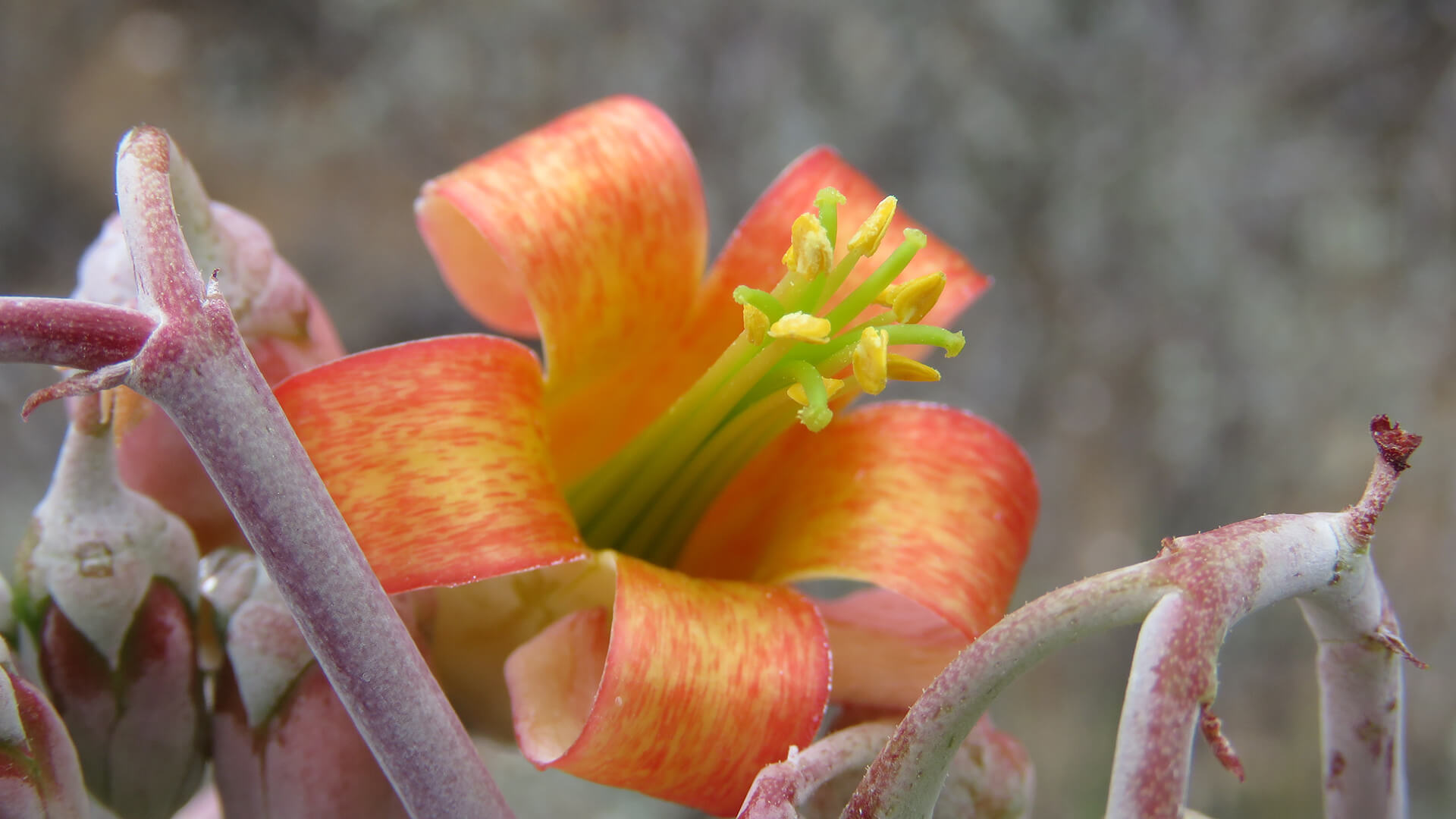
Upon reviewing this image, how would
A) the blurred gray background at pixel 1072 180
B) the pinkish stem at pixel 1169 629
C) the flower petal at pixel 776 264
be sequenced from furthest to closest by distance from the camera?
the blurred gray background at pixel 1072 180, the flower petal at pixel 776 264, the pinkish stem at pixel 1169 629

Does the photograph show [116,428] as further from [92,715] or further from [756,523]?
[756,523]

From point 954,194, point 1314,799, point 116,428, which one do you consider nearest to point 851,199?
point 116,428

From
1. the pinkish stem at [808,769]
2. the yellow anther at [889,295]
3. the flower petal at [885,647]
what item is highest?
the yellow anther at [889,295]

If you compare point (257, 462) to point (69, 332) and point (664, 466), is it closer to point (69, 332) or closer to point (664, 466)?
point (69, 332)

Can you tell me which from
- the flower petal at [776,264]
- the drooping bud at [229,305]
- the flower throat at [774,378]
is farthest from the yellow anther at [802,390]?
the drooping bud at [229,305]

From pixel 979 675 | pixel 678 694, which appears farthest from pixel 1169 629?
pixel 678 694

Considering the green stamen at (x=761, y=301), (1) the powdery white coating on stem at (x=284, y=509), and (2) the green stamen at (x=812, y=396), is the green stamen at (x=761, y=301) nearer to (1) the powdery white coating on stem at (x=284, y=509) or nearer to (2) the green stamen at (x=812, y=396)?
(2) the green stamen at (x=812, y=396)

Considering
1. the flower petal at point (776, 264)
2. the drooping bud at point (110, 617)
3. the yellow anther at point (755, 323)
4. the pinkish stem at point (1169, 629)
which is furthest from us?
the flower petal at point (776, 264)
